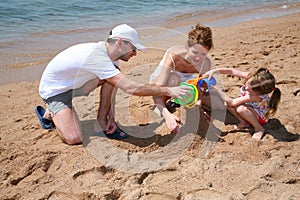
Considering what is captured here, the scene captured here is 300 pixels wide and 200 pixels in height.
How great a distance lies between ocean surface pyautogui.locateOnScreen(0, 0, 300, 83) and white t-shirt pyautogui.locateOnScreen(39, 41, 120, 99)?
2.13 metres

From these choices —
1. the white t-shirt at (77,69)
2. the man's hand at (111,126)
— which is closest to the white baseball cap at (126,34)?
the white t-shirt at (77,69)

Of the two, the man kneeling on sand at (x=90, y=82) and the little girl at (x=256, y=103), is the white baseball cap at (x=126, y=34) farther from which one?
the little girl at (x=256, y=103)

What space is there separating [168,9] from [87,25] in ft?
12.6

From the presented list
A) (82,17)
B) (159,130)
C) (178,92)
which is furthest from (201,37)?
(82,17)

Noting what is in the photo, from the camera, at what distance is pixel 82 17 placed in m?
9.92

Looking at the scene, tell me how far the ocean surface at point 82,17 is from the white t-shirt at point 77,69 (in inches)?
83.7

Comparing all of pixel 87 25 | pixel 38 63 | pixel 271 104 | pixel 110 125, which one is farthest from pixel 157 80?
pixel 87 25

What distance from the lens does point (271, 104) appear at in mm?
3119

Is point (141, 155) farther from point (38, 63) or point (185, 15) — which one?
point (185, 15)

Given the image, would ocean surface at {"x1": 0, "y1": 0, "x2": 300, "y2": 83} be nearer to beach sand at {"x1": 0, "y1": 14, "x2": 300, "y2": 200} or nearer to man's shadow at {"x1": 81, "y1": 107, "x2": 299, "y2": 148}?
beach sand at {"x1": 0, "y1": 14, "x2": 300, "y2": 200}

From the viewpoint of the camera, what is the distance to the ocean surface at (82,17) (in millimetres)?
6594

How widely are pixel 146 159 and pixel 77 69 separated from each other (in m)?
1.10

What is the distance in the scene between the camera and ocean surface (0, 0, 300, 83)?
659 centimetres

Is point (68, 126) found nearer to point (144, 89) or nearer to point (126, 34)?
point (144, 89)
